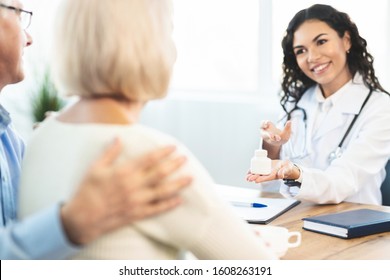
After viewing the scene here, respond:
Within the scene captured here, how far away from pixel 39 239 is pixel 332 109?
1.85 meters

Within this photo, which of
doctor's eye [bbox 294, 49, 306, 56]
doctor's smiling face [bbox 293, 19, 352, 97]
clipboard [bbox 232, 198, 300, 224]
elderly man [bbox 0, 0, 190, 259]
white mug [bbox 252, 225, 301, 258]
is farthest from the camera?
doctor's eye [bbox 294, 49, 306, 56]

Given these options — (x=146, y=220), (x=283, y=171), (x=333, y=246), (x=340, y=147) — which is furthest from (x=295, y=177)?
(x=146, y=220)

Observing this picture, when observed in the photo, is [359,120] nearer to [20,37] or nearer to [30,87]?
[20,37]

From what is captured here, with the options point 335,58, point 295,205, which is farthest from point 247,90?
point 295,205

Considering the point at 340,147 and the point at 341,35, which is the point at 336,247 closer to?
the point at 340,147

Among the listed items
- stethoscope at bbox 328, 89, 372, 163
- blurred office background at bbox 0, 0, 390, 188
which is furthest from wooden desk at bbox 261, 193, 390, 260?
blurred office background at bbox 0, 0, 390, 188

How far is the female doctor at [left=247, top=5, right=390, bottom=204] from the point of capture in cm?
229

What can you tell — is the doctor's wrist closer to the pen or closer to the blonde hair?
the pen

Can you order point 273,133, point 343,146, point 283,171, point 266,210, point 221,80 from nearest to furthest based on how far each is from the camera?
point 266,210 → point 283,171 → point 273,133 → point 343,146 → point 221,80

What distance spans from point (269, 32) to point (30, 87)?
1.94 meters

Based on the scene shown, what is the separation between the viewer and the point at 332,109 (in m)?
2.54

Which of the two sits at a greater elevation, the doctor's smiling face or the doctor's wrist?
the doctor's smiling face

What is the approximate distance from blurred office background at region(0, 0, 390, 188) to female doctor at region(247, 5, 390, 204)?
3.51 feet
